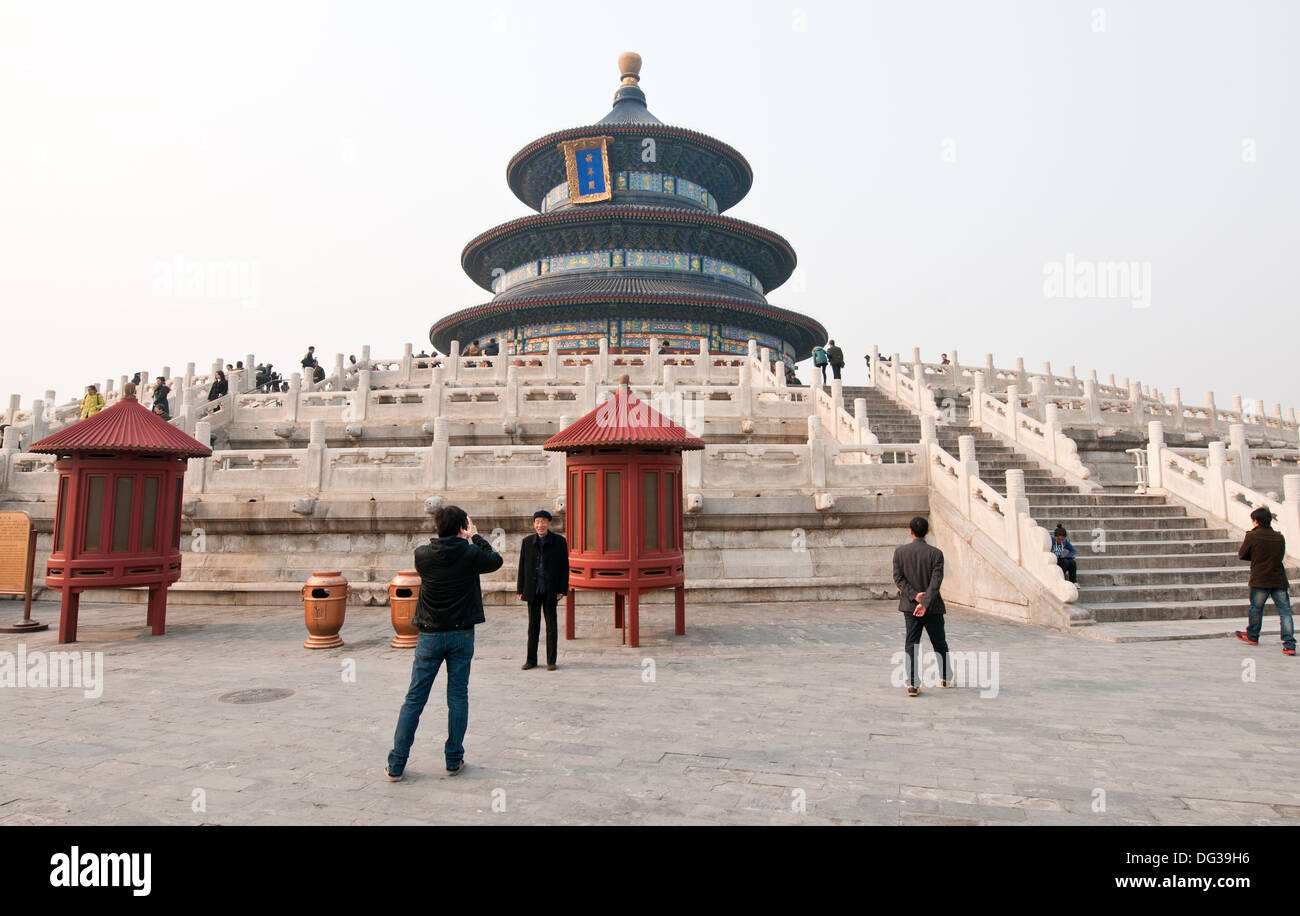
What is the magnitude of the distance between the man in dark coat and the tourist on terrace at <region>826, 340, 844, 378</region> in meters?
16.0

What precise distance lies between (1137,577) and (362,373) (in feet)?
56.0

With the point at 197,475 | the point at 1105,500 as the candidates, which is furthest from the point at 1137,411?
the point at 197,475

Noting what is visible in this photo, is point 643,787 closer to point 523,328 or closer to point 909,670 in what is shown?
point 909,670

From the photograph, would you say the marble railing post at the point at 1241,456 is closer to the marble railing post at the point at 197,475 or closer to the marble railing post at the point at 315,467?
the marble railing post at the point at 315,467

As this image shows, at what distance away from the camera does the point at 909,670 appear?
663 centimetres

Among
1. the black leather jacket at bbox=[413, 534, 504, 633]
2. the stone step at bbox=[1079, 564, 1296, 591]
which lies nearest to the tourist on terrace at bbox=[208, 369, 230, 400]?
the black leather jacket at bbox=[413, 534, 504, 633]

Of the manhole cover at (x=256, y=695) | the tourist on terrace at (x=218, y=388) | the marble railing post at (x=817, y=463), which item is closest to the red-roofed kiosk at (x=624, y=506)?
the manhole cover at (x=256, y=695)

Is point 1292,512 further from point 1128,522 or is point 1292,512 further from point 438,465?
point 438,465

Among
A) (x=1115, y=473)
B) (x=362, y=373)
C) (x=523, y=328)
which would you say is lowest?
(x=1115, y=473)

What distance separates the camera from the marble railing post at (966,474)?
40.0 ft

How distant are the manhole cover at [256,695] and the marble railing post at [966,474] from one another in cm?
1005

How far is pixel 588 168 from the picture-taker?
121 feet
